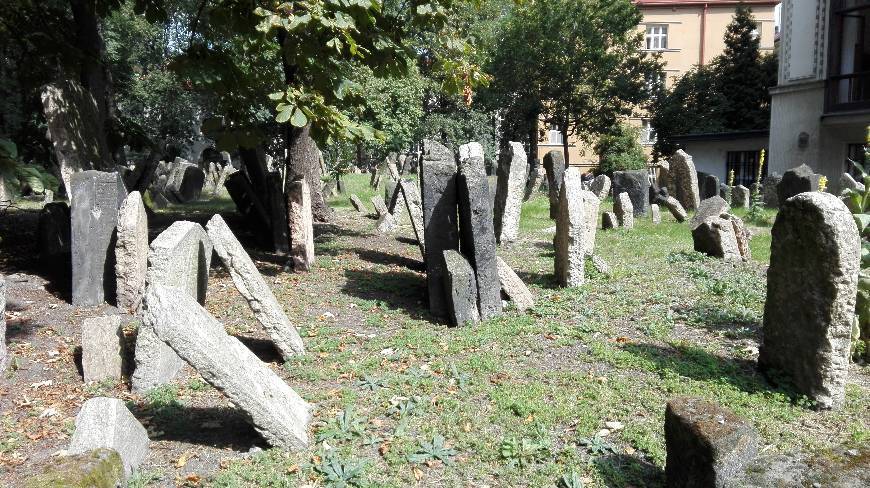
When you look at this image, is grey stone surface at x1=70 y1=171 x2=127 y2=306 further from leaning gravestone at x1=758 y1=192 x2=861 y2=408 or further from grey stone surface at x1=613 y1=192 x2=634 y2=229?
grey stone surface at x1=613 y1=192 x2=634 y2=229

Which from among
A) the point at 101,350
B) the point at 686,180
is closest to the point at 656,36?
the point at 686,180

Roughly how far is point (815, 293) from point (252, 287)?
4624mm

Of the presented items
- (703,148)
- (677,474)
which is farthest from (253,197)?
(703,148)

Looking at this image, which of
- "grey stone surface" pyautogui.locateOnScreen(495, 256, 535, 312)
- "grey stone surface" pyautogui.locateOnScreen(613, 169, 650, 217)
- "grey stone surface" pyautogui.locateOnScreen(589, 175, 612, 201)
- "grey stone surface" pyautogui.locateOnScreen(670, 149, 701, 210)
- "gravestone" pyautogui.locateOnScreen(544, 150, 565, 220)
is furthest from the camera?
"grey stone surface" pyautogui.locateOnScreen(589, 175, 612, 201)

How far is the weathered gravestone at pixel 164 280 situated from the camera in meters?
5.81

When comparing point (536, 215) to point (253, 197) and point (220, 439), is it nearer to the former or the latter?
point (253, 197)

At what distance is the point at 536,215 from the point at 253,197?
22.3 feet

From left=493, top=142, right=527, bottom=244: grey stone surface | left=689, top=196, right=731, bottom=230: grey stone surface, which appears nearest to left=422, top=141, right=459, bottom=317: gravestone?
left=493, top=142, right=527, bottom=244: grey stone surface

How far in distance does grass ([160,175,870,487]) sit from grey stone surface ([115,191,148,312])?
5.33 feet

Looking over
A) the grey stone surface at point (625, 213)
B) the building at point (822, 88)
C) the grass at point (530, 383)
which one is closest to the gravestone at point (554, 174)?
the grey stone surface at point (625, 213)

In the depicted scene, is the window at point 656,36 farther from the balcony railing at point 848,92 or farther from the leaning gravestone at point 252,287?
the leaning gravestone at point 252,287

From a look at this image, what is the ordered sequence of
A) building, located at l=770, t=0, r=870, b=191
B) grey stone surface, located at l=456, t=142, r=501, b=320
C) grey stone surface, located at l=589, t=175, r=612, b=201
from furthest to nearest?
building, located at l=770, t=0, r=870, b=191
grey stone surface, located at l=589, t=175, r=612, b=201
grey stone surface, located at l=456, t=142, r=501, b=320

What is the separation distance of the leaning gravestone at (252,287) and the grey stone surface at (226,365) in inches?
53.6

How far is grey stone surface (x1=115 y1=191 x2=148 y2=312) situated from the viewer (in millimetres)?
7289
